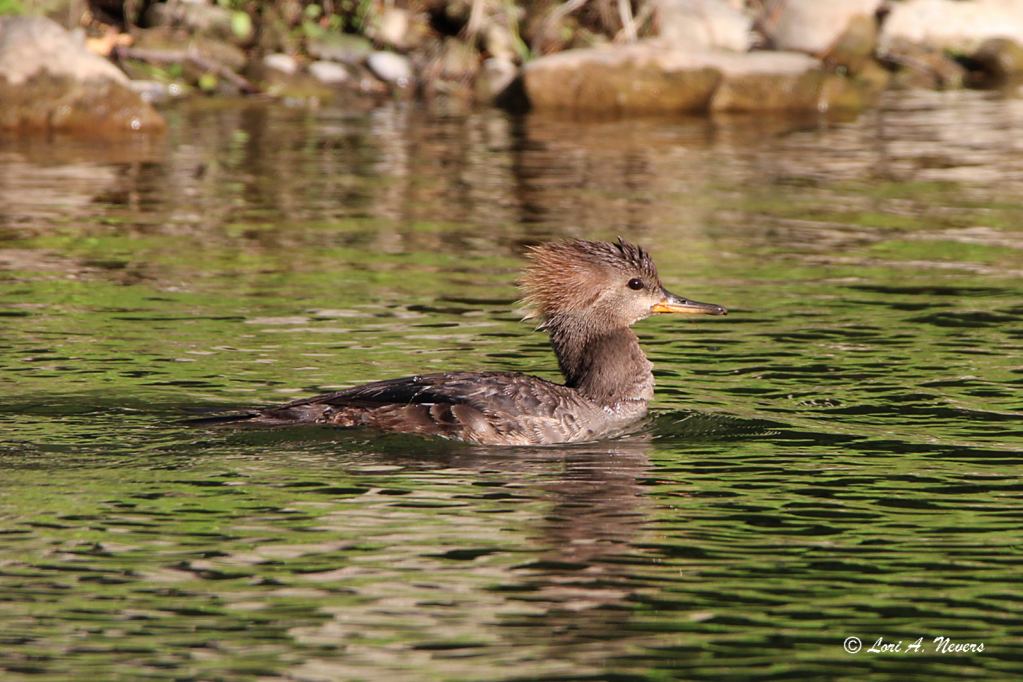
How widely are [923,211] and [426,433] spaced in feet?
29.5

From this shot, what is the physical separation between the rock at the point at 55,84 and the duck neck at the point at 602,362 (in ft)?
43.1

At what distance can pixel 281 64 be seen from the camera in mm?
25328

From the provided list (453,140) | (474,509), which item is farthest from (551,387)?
(453,140)

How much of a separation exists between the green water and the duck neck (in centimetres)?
25

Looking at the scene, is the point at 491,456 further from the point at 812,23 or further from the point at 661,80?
the point at 812,23

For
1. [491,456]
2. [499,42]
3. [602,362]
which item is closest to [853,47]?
[499,42]

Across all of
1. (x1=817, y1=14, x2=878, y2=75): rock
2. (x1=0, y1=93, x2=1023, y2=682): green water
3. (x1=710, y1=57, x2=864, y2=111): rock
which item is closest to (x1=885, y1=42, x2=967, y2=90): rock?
(x1=817, y1=14, x2=878, y2=75): rock

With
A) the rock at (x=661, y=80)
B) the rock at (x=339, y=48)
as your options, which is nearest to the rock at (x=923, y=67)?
the rock at (x=661, y=80)

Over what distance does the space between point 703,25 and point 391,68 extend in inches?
225

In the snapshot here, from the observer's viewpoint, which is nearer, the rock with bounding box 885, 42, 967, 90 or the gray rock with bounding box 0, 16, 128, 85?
the gray rock with bounding box 0, 16, 128, 85

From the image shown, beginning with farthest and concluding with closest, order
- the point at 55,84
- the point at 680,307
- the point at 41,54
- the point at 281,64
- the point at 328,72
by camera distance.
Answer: the point at 328,72 → the point at 281,64 → the point at 55,84 → the point at 41,54 → the point at 680,307

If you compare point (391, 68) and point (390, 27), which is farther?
point (390, 27)

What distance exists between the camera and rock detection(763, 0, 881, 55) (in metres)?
26.6

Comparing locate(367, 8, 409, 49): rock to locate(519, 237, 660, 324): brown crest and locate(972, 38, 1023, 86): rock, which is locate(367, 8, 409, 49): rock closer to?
locate(972, 38, 1023, 86): rock
